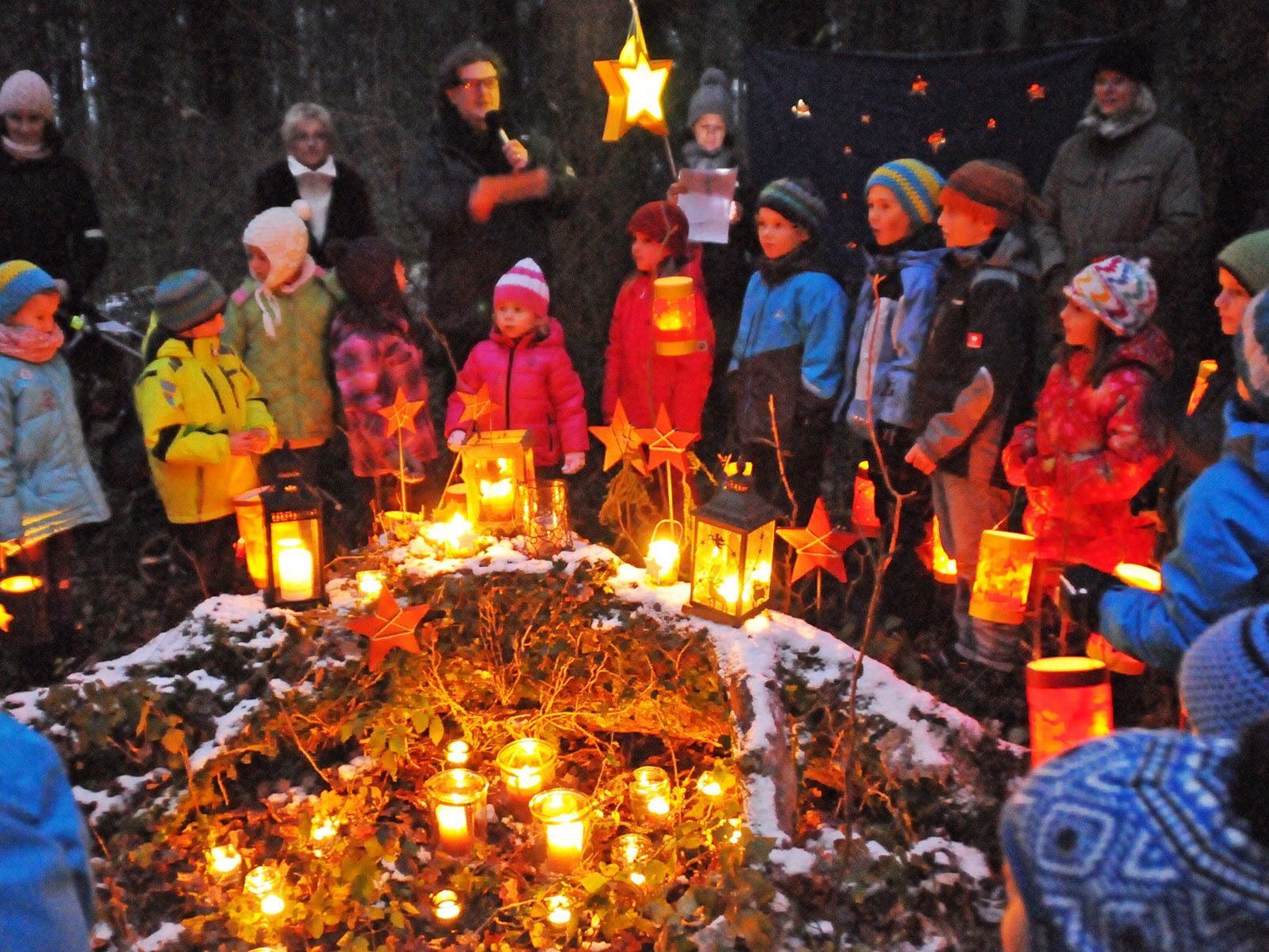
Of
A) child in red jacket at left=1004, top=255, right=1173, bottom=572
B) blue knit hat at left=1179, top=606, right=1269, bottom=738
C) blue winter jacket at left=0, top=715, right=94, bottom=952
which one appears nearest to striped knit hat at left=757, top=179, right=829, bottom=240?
child in red jacket at left=1004, top=255, right=1173, bottom=572

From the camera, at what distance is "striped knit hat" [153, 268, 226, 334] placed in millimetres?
4340

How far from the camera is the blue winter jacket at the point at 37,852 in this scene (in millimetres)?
1157

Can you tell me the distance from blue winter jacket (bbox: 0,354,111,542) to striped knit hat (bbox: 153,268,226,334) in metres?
0.51

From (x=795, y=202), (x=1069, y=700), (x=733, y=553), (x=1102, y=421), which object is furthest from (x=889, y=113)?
(x=1069, y=700)

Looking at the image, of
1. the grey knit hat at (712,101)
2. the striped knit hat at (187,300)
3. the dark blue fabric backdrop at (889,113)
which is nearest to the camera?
the striped knit hat at (187,300)

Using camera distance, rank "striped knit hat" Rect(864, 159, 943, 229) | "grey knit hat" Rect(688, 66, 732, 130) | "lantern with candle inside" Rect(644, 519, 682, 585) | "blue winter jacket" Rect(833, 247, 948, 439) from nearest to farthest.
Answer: "lantern with candle inside" Rect(644, 519, 682, 585)
"blue winter jacket" Rect(833, 247, 948, 439)
"striped knit hat" Rect(864, 159, 943, 229)
"grey knit hat" Rect(688, 66, 732, 130)

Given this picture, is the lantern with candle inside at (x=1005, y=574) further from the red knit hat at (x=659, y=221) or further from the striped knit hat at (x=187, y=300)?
the striped knit hat at (x=187, y=300)

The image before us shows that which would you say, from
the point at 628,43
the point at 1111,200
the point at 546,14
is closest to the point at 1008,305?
the point at 1111,200

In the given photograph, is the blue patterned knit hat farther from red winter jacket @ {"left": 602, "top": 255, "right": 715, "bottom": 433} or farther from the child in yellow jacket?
red winter jacket @ {"left": 602, "top": 255, "right": 715, "bottom": 433}

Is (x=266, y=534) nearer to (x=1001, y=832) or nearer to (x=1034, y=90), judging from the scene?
(x=1001, y=832)

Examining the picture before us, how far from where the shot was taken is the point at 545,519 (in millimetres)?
4070

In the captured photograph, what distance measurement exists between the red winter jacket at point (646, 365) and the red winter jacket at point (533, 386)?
1.35 feet

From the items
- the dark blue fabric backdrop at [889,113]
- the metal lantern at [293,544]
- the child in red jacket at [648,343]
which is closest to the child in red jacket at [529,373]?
the child in red jacket at [648,343]

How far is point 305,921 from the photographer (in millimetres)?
3250
